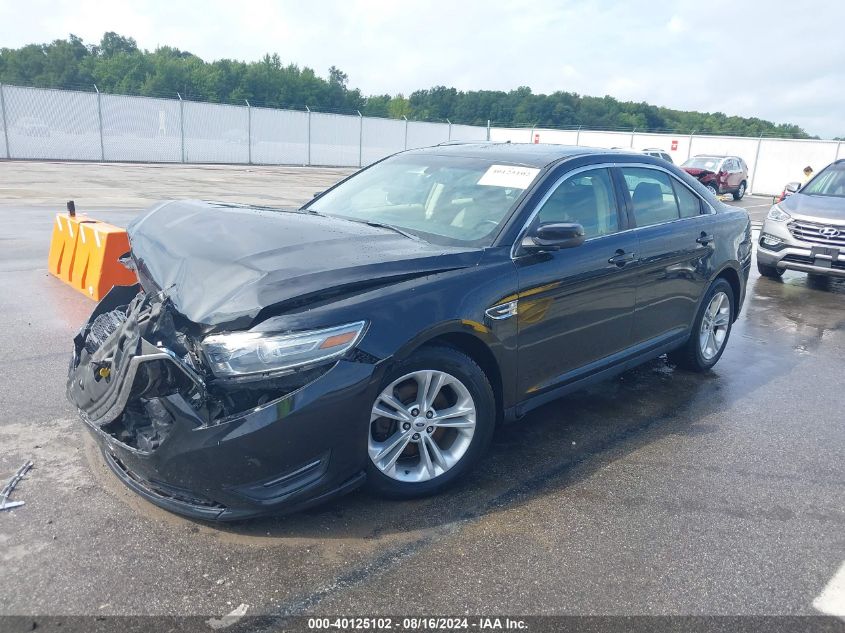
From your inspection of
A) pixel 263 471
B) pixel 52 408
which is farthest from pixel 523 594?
pixel 52 408

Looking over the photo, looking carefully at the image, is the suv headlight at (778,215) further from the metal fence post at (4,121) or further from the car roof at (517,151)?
the metal fence post at (4,121)

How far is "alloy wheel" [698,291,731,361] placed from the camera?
18.2 feet

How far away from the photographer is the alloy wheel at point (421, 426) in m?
3.18

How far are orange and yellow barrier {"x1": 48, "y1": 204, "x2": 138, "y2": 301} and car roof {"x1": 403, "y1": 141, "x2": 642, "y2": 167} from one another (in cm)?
325

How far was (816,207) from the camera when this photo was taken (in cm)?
934

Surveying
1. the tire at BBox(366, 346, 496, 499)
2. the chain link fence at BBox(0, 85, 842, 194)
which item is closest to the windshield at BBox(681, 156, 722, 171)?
the chain link fence at BBox(0, 85, 842, 194)

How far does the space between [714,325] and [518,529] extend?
131 inches

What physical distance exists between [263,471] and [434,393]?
89 cm

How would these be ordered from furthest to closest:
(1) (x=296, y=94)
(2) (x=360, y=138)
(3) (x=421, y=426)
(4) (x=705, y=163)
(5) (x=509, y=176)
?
(1) (x=296, y=94) < (2) (x=360, y=138) < (4) (x=705, y=163) < (5) (x=509, y=176) < (3) (x=421, y=426)

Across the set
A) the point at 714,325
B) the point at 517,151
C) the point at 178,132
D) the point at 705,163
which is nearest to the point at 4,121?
the point at 178,132

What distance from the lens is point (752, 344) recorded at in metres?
6.65

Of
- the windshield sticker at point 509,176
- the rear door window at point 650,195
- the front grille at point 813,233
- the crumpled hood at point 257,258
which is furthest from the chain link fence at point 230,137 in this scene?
the crumpled hood at point 257,258

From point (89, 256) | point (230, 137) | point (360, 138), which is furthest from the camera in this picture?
point (360, 138)

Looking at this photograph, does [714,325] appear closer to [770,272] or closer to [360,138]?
[770,272]
